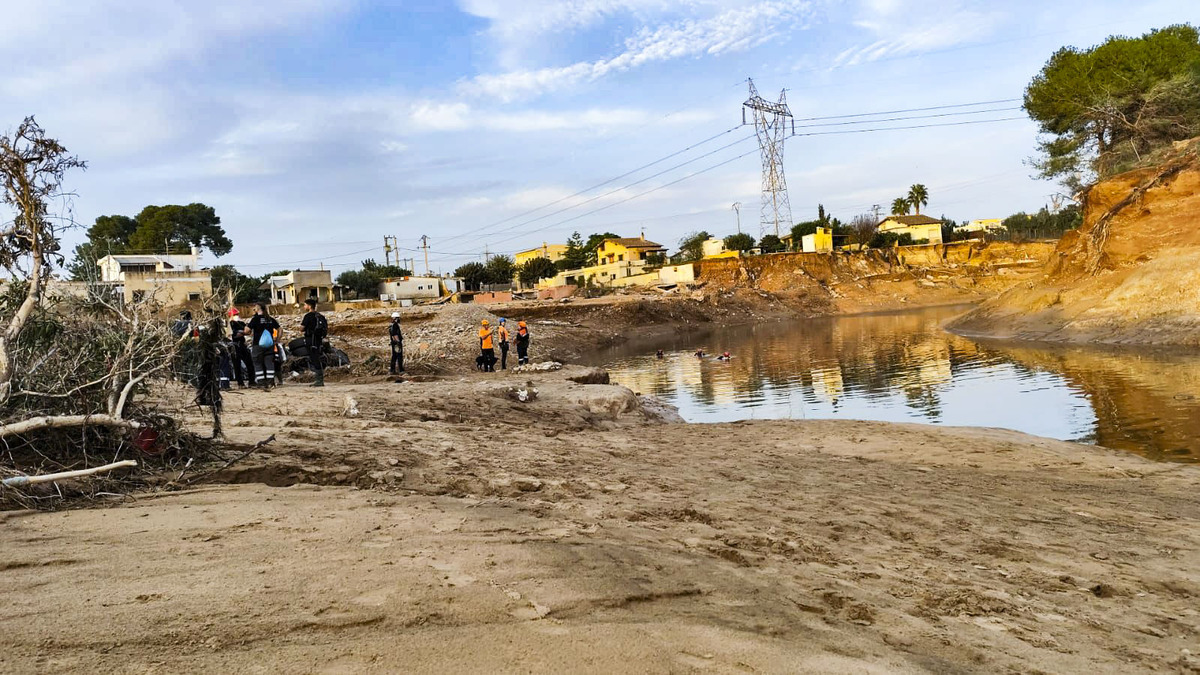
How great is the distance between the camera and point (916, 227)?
283 ft

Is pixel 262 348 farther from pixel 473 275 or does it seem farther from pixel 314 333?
pixel 473 275

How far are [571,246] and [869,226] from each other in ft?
124

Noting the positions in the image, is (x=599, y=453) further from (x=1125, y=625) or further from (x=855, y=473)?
(x=1125, y=625)

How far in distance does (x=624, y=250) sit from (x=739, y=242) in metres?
16.3

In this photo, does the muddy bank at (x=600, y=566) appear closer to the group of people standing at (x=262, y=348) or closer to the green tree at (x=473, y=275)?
the group of people standing at (x=262, y=348)

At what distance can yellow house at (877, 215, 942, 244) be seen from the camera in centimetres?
8438

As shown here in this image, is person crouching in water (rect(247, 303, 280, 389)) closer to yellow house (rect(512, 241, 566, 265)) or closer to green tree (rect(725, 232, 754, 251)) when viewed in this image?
green tree (rect(725, 232, 754, 251))

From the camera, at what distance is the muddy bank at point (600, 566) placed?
10.3 ft

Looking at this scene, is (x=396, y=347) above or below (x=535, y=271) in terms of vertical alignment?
below

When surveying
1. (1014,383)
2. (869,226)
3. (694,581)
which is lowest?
(1014,383)

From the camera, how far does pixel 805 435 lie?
39.4 feet

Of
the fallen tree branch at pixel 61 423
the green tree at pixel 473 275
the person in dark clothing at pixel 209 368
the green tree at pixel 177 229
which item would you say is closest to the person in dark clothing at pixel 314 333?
the person in dark clothing at pixel 209 368

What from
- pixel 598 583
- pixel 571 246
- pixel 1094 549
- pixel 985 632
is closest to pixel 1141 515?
pixel 1094 549

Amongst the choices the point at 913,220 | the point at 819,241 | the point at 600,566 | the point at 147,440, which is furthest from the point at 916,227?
the point at 600,566
